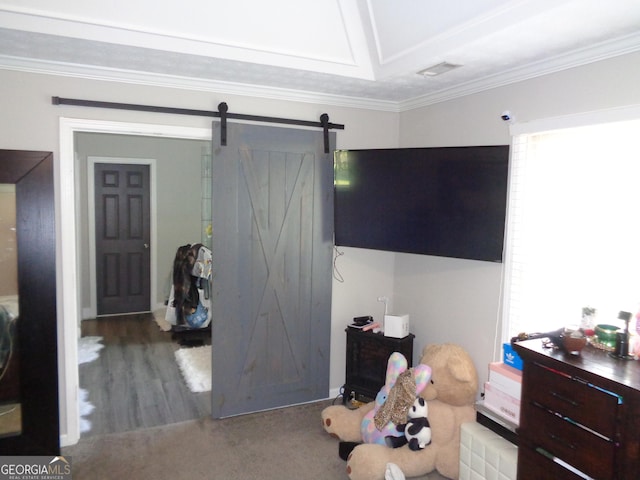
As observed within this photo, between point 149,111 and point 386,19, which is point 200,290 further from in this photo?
point 386,19

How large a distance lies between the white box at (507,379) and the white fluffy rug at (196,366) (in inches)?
91.8


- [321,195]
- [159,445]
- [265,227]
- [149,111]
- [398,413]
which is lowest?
[159,445]

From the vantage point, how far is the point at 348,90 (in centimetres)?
327

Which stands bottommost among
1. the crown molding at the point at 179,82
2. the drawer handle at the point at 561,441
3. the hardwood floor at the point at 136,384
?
the hardwood floor at the point at 136,384

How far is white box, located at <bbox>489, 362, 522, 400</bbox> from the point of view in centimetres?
237

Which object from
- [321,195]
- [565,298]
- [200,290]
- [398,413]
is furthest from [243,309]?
[200,290]

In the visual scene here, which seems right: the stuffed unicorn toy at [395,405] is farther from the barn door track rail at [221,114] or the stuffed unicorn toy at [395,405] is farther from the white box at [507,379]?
the barn door track rail at [221,114]

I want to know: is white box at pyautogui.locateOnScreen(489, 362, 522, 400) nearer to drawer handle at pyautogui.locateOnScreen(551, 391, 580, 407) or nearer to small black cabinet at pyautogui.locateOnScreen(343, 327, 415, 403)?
drawer handle at pyautogui.locateOnScreen(551, 391, 580, 407)

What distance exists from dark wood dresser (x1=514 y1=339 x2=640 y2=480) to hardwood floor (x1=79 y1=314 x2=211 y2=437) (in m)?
2.26

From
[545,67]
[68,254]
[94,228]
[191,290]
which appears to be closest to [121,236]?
[94,228]

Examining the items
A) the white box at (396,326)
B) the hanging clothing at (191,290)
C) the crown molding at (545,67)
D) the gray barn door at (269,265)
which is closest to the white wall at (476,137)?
the crown molding at (545,67)

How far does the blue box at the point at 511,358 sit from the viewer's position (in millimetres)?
2463

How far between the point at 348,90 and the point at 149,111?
1.30 meters

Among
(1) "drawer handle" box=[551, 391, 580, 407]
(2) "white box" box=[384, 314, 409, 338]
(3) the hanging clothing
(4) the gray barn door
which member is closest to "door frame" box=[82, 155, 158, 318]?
(3) the hanging clothing
